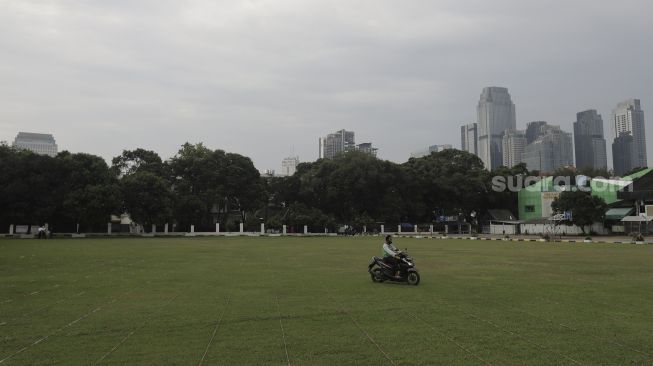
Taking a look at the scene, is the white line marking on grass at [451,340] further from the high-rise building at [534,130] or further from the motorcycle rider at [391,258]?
the high-rise building at [534,130]

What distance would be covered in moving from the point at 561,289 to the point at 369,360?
763cm

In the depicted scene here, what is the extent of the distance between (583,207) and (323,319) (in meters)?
56.5

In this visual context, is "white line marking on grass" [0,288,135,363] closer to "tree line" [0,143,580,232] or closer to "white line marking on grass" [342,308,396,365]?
"white line marking on grass" [342,308,396,365]

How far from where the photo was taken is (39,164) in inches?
2079

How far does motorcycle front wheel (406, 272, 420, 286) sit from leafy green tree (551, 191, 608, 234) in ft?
167

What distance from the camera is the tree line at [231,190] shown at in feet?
171

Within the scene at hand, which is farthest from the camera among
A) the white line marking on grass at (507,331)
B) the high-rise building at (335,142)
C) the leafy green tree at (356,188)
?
the high-rise building at (335,142)

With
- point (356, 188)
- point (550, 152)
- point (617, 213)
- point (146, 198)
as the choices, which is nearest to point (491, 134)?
point (550, 152)

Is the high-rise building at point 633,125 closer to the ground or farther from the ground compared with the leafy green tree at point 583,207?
farther from the ground

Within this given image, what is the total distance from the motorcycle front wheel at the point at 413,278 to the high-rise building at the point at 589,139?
156331 mm

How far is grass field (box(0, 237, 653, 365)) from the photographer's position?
6199mm

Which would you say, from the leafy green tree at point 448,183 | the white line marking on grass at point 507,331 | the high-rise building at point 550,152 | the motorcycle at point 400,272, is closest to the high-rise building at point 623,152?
the high-rise building at point 550,152

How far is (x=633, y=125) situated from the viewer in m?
158

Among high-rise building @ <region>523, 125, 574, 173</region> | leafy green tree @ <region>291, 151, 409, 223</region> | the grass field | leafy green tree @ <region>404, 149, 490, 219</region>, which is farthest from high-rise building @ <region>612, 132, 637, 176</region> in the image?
the grass field
